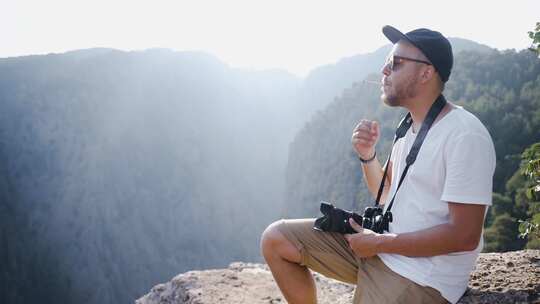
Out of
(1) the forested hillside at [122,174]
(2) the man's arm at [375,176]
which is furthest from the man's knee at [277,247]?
(1) the forested hillside at [122,174]

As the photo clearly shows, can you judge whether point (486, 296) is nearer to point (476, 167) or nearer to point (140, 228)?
point (476, 167)

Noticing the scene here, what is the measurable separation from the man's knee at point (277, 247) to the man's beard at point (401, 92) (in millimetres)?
1147

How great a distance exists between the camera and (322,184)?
141 feet

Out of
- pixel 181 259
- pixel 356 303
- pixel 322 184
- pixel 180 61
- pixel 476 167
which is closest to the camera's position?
pixel 476 167

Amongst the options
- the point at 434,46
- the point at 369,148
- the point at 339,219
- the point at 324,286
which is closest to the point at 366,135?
the point at 369,148

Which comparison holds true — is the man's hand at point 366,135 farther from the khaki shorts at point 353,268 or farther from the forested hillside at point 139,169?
the forested hillside at point 139,169

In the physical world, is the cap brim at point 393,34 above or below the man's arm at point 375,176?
above

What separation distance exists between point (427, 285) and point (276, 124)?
70.1 meters

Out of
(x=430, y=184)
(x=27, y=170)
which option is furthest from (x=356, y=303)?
(x=27, y=170)

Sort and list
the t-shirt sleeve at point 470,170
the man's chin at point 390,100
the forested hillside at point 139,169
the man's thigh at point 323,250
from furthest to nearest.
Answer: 1. the forested hillside at point 139,169
2. the man's thigh at point 323,250
3. the man's chin at point 390,100
4. the t-shirt sleeve at point 470,170

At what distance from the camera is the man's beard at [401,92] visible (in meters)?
2.47

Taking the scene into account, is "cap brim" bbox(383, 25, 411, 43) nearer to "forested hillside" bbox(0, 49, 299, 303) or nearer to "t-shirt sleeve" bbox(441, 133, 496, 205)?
"t-shirt sleeve" bbox(441, 133, 496, 205)

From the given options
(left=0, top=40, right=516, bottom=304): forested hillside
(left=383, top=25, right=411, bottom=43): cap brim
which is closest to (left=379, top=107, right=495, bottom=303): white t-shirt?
(left=383, top=25, right=411, bottom=43): cap brim

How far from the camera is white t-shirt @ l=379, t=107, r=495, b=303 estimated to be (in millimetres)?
2051
